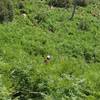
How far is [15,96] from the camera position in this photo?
7609mm

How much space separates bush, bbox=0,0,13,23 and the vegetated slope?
0.53 metres

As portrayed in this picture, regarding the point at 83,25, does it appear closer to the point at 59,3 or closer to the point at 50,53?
the point at 59,3

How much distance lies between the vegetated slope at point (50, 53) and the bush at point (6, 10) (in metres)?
0.53

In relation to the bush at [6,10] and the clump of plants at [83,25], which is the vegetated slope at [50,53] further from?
the bush at [6,10]

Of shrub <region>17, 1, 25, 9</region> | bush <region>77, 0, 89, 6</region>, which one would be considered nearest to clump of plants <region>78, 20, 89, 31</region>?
bush <region>77, 0, 89, 6</region>

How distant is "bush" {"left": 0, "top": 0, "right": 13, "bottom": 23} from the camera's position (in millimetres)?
22578

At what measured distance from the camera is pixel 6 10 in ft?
75.2

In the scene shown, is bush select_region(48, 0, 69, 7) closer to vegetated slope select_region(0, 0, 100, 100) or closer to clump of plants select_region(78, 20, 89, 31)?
vegetated slope select_region(0, 0, 100, 100)

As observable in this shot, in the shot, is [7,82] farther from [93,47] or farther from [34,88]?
[93,47]

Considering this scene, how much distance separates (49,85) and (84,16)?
64.5ft

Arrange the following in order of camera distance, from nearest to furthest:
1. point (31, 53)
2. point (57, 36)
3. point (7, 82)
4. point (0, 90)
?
point (0, 90)
point (7, 82)
point (31, 53)
point (57, 36)

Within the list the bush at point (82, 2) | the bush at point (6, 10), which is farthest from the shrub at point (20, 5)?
the bush at point (82, 2)

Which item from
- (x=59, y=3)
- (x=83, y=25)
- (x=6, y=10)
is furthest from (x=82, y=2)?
(x=6, y=10)

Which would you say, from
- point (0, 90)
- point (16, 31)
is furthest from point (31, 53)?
point (0, 90)
